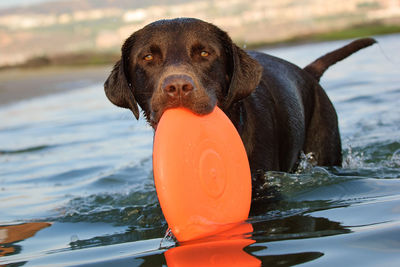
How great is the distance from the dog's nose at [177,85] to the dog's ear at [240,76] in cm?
64

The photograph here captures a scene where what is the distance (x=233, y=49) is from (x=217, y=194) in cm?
119

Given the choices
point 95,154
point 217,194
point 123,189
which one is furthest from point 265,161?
point 95,154

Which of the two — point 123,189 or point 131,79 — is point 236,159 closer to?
point 131,79

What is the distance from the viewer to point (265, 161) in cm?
480

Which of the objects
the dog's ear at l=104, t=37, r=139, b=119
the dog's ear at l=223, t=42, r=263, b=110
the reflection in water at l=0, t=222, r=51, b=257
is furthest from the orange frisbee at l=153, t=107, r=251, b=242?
the reflection in water at l=0, t=222, r=51, b=257

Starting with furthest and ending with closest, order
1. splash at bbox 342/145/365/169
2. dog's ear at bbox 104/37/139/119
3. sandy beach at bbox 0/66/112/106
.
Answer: sandy beach at bbox 0/66/112/106 < splash at bbox 342/145/365/169 < dog's ear at bbox 104/37/139/119

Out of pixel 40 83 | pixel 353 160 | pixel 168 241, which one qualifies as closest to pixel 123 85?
pixel 168 241

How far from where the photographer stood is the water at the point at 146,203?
11.4 ft

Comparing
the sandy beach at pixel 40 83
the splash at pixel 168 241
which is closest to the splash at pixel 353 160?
the splash at pixel 168 241

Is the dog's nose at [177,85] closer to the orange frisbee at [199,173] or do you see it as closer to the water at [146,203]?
the orange frisbee at [199,173]

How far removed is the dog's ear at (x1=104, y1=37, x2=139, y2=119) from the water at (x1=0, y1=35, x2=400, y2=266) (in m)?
0.90

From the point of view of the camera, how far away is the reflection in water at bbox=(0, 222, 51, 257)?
450 cm

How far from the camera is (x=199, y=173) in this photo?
12.7ft

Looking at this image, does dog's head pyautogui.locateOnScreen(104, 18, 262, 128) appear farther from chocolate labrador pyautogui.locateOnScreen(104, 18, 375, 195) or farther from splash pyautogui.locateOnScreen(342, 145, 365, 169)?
splash pyautogui.locateOnScreen(342, 145, 365, 169)
